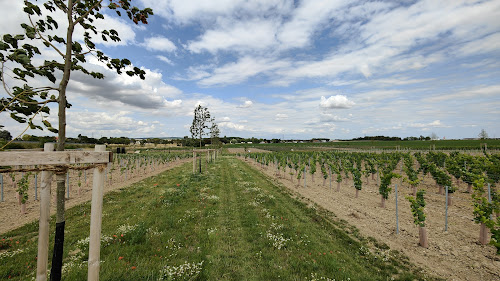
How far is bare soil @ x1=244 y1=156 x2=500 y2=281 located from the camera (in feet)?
23.6

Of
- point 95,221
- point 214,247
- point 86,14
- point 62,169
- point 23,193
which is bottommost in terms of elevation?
point 214,247

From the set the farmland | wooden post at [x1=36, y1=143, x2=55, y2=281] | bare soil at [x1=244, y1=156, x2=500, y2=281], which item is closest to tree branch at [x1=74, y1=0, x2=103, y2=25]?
wooden post at [x1=36, y1=143, x2=55, y2=281]

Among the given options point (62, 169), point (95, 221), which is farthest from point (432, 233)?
point (62, 169)

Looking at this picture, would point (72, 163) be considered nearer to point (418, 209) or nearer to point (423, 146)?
point (418, 209)

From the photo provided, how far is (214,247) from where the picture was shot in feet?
24.2

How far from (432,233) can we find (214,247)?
1071 centimetres

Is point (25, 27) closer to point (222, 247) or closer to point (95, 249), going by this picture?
point (95, 249)

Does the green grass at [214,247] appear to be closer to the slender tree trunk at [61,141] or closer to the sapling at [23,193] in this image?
the slender tree trunk at [61,141]

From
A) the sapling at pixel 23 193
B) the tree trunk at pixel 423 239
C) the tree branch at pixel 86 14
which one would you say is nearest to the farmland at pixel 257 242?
the tree trunk at pixel 423 239

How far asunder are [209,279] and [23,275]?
500 centimetres

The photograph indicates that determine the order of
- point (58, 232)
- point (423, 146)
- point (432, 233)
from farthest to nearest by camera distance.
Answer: point (423, 146), point (432, 233), point (58, 232)

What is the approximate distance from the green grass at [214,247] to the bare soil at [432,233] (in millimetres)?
1023

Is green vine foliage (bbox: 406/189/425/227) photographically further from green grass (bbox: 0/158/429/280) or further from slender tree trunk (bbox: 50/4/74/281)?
slender tree trunk (bbox: 50/4/74/281)

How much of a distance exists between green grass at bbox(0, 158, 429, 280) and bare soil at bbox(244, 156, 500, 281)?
3.36 ft
